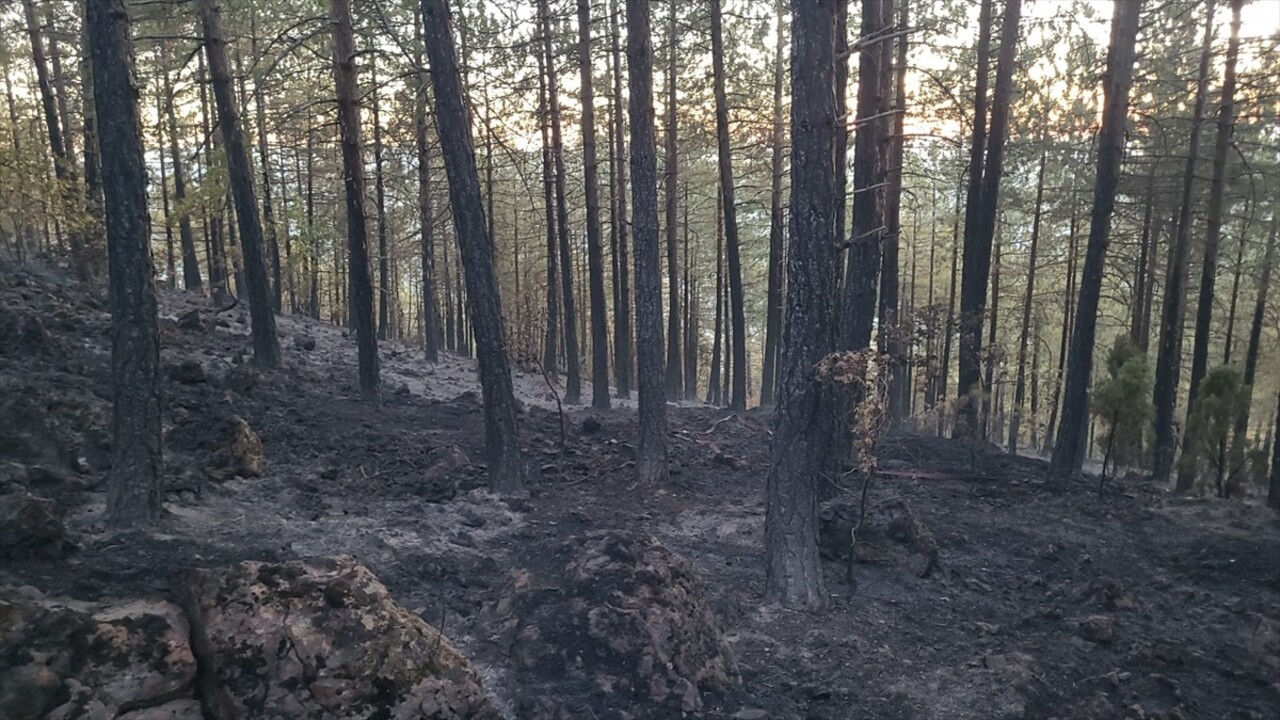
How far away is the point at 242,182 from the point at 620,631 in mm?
11340

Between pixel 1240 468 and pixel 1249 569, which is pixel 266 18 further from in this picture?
pixel 1240 468

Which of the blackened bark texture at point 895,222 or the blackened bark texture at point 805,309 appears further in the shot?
the blackened bark texture at point 895,222

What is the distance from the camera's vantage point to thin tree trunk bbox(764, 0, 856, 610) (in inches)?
247

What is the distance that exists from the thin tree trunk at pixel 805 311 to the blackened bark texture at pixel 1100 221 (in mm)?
6869

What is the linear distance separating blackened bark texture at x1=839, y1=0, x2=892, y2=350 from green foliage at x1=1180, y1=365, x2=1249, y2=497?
663 centimetres

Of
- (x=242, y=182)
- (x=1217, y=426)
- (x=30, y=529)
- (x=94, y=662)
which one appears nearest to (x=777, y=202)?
(x=1217, y=426)

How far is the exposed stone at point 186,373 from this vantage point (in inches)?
416

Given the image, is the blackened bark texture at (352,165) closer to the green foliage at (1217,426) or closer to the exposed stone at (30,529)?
the exposed stone at (30,529)

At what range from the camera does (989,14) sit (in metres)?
13.7

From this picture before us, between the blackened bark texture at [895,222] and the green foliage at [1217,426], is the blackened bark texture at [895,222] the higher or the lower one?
the higher one

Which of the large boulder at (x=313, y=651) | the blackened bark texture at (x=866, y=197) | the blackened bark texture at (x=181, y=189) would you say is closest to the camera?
the large boulder at (x=313, y=651)

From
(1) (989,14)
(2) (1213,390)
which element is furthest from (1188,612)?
(1) (989,14)

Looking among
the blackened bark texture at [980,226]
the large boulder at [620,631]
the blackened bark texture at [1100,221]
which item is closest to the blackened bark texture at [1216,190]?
the blackened bark texture at [1100,221]

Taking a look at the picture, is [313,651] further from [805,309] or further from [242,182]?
[242,182]
